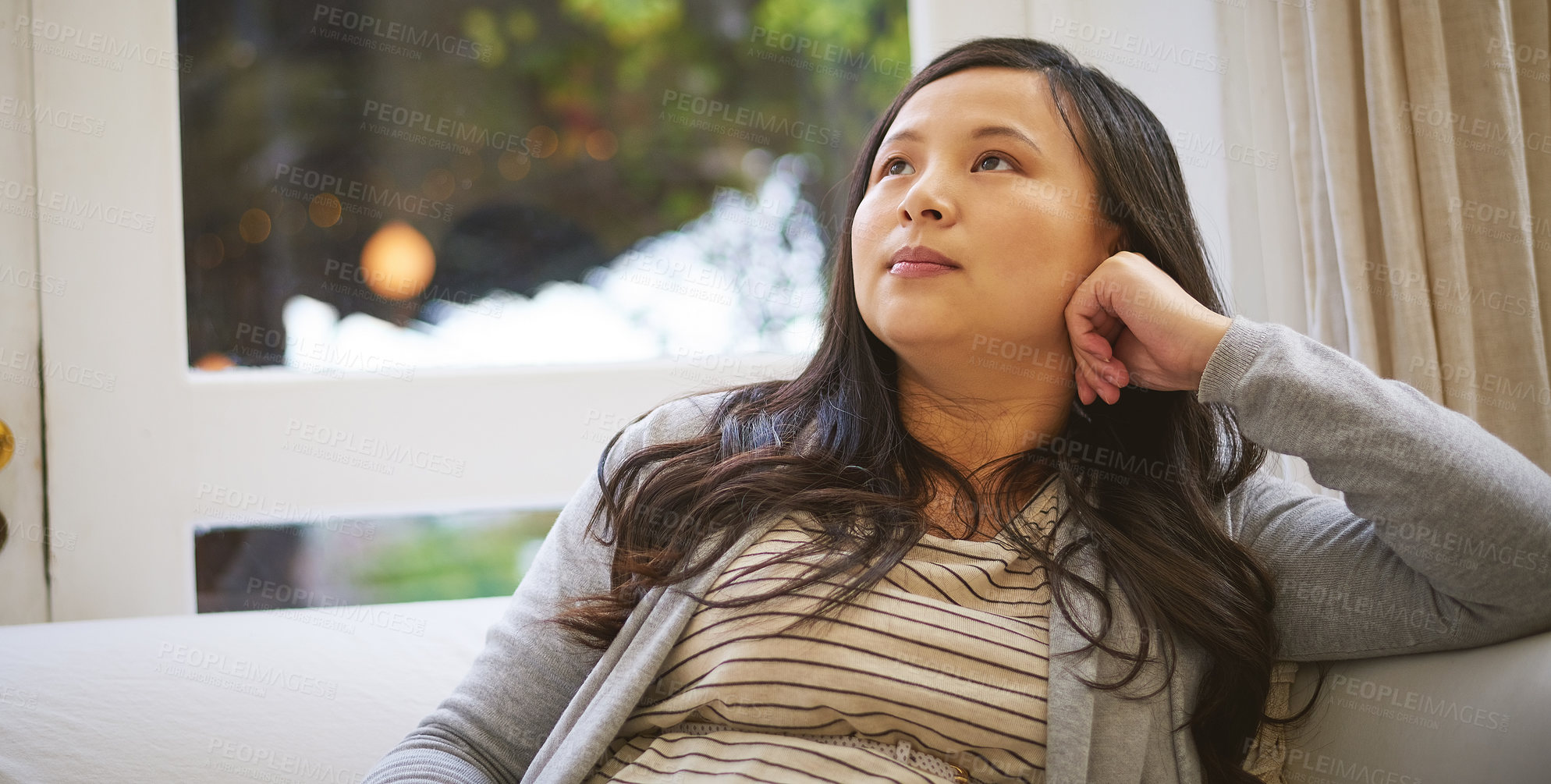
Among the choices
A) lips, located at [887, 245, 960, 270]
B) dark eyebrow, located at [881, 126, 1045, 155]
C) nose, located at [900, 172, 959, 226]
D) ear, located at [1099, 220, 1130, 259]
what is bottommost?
lips, located at [887, 245, 960, 270]

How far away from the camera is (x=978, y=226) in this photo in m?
1.11

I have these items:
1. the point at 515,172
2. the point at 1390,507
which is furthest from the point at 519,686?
the point at 515,172

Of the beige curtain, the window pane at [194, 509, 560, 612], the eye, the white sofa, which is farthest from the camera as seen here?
the window pane at [194, 509, 560, 612]

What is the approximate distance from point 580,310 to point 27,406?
0.87 meters

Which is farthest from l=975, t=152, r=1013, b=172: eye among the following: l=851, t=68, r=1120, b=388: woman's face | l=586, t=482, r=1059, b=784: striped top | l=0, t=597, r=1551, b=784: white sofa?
l=0, t=597, r=1551, b=784: white sofa

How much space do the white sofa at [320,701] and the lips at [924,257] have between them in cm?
58

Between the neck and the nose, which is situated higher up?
the nose

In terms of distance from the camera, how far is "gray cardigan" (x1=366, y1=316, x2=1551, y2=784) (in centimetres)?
96

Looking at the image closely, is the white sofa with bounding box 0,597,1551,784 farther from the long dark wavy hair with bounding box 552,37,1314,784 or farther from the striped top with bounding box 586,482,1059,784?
the striped top with bounding box 586,482,1059,784

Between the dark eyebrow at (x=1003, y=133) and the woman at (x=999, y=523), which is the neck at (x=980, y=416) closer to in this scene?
the woman at (x=999, y=523)

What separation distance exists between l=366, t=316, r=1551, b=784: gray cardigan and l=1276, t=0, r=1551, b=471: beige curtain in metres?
0.49

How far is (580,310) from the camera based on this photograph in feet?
6.17

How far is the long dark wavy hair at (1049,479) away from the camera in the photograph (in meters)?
1.06

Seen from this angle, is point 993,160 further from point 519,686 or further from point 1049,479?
point 519,686
